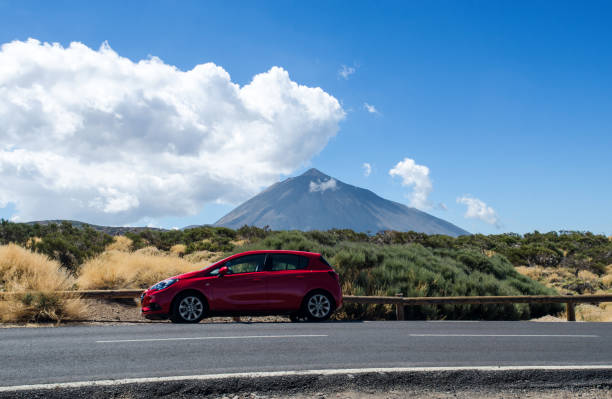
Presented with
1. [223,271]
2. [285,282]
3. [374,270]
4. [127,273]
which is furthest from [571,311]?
[127,273]

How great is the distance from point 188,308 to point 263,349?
13.3 ft

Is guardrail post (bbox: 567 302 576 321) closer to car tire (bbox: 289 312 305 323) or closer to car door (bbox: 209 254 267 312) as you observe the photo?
car tire (bbox: 289 312 305 323)

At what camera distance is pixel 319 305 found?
12516 millimetres

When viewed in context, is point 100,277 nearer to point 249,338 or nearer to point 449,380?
point 249,338

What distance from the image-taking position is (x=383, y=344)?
30.1ft

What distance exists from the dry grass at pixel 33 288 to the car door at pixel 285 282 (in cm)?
492

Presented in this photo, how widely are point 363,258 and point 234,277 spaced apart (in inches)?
266

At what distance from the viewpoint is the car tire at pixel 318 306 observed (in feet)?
40.8

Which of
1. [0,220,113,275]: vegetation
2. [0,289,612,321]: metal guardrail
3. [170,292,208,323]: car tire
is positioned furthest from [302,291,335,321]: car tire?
[0,220,113,275]: vegetation

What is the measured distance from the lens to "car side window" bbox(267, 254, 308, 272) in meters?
12.5

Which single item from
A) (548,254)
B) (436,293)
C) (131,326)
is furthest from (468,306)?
(548,254)

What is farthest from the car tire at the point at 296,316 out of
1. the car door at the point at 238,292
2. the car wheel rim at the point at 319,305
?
the car door at the point at 238,292

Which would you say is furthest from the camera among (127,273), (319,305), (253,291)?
(127,273)

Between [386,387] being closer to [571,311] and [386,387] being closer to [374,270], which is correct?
[374,270]
